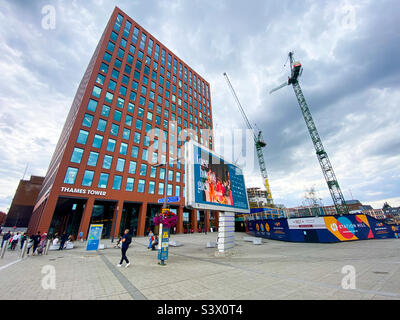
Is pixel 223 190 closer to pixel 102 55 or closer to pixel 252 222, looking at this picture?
pixel 252 222

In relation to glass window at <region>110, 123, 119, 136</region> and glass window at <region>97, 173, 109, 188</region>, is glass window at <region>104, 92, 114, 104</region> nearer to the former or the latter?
glass window at <region>110, 123, 119, 136</region>

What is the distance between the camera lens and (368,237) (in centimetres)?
1855

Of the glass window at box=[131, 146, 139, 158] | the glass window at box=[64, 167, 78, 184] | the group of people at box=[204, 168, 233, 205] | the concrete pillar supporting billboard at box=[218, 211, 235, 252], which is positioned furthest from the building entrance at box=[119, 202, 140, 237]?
the group of people at box=[204, 168, 233, 205]

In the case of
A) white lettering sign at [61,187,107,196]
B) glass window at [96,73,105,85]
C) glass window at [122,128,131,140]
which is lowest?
white lettering sign at [61,187,107,196]

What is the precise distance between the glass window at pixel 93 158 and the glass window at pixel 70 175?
2415mm

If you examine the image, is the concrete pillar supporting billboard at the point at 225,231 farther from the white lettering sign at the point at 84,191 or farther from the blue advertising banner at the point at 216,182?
the white lettering sign at the point at 84,191

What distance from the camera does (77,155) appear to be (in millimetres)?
27219

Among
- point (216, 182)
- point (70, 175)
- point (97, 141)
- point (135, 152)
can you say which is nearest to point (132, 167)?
point (135, 152)

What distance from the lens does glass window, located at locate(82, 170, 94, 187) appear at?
26.9 meters

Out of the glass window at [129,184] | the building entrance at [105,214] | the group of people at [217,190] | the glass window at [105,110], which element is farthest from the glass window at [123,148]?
the group of people at [217,190]

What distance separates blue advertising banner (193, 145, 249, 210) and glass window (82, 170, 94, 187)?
24.6 meters

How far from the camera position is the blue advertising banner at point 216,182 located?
11617 millimetres

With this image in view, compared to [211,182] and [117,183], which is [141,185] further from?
[211,182]
